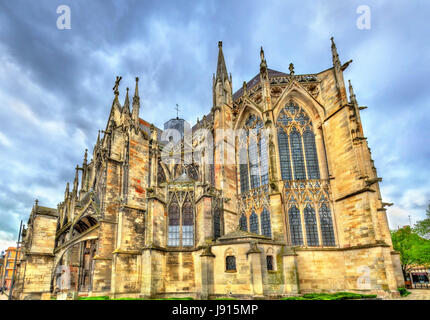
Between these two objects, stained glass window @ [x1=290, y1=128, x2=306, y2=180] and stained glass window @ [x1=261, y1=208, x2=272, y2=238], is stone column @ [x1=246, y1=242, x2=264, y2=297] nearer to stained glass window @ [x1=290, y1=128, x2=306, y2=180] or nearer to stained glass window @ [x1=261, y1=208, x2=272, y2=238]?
stained glass window @ [x1=261, y1=208, x2=272, y2=238]

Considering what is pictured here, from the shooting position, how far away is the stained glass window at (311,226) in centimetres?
1780

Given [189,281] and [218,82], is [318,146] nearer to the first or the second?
[218,82]

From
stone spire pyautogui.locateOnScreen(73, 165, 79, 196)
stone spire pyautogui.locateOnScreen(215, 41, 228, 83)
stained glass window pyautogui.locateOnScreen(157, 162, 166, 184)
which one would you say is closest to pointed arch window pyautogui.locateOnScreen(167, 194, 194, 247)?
stained glass window pyautogui.locateOnScreen(157, 162, 166, 184)

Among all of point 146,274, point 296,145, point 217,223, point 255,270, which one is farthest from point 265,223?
point 146,274

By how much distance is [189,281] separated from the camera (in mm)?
18297

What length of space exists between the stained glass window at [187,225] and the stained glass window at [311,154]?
9.17m

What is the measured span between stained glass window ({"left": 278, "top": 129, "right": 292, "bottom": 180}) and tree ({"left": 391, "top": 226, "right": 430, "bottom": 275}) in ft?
54.6

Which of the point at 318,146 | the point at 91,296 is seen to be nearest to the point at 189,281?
the point at 91,296

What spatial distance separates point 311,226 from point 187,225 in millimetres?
8721

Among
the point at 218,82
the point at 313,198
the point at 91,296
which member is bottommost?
the point at 91,296

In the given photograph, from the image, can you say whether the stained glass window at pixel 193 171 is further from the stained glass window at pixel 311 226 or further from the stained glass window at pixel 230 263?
the stained glass window at pixel 311 226

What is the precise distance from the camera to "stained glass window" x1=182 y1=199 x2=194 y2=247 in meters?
19.6

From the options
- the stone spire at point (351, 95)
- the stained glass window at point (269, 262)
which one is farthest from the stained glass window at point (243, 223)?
the stone spire at point (351, 95)
